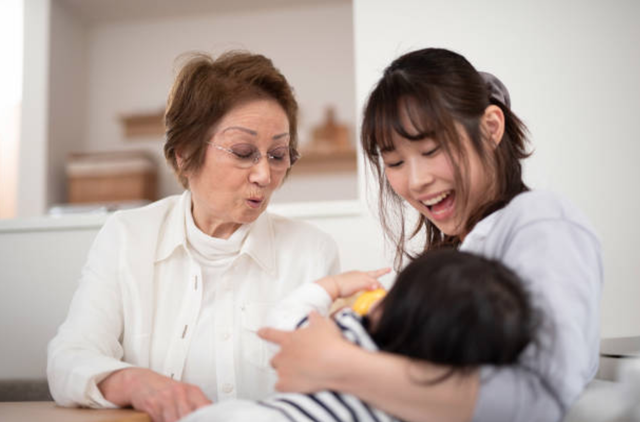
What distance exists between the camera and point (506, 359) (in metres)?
0.95

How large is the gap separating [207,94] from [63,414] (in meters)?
0.93

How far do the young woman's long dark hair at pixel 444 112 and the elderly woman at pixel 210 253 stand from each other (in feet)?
1.50

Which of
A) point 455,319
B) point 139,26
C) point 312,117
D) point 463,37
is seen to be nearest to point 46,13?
point 139,26

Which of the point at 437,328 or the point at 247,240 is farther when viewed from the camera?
the point at 247,240

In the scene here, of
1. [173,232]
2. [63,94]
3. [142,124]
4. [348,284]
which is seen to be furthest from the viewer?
[142,124]

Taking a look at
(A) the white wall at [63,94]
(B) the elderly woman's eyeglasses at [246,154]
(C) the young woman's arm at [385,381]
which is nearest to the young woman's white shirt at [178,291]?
(B) the elderly woman's eyeglasses at [246,154]

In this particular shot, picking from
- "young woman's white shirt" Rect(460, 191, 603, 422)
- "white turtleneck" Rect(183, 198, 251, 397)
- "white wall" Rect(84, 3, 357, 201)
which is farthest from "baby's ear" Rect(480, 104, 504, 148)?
"white wall" Rect(84, 3, 357, 201)

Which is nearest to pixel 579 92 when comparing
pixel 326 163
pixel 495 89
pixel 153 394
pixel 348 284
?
pixel 495 89

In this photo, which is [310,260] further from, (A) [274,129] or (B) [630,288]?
(B) [630,288]

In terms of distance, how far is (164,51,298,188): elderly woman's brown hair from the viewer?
66.9 inches

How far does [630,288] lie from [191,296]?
1582mm

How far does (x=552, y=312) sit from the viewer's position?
0.96m

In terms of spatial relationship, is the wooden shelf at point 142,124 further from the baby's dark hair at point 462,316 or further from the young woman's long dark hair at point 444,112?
the baby's dark hair at point 462,316

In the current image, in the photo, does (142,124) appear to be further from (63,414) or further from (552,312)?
(552,312)
